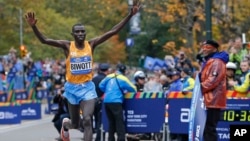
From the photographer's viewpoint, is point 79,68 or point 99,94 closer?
point 79,68

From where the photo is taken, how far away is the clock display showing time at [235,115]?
53.2ft

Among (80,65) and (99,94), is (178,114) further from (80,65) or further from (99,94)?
(80,65)

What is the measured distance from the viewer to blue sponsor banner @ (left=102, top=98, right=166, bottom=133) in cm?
1794

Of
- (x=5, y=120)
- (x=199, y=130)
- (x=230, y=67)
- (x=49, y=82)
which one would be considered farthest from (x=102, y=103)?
(x=49, y=82)

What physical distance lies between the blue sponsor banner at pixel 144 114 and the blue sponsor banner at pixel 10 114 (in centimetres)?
1071


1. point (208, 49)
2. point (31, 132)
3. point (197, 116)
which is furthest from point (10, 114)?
point (208, 49)

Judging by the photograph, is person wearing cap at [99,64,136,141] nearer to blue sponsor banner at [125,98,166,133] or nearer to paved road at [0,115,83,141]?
blue sponsor banner at [125,98,166,133]

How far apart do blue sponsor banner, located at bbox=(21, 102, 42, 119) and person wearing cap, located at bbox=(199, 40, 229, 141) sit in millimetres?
17985

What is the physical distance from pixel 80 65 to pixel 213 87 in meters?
2.24

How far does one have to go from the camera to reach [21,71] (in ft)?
135

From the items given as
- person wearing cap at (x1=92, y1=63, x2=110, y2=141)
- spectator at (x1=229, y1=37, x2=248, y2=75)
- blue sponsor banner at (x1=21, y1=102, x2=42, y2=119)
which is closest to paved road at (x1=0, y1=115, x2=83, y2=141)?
blue sponsor banner at (x1=21, y1=102, x2=42, y2=119)

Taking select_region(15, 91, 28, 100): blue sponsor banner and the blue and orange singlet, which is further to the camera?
select_region(15, 91, 28, 100): blue sponsor banner

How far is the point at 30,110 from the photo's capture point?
104 ft

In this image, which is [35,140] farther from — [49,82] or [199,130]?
[49,82]
